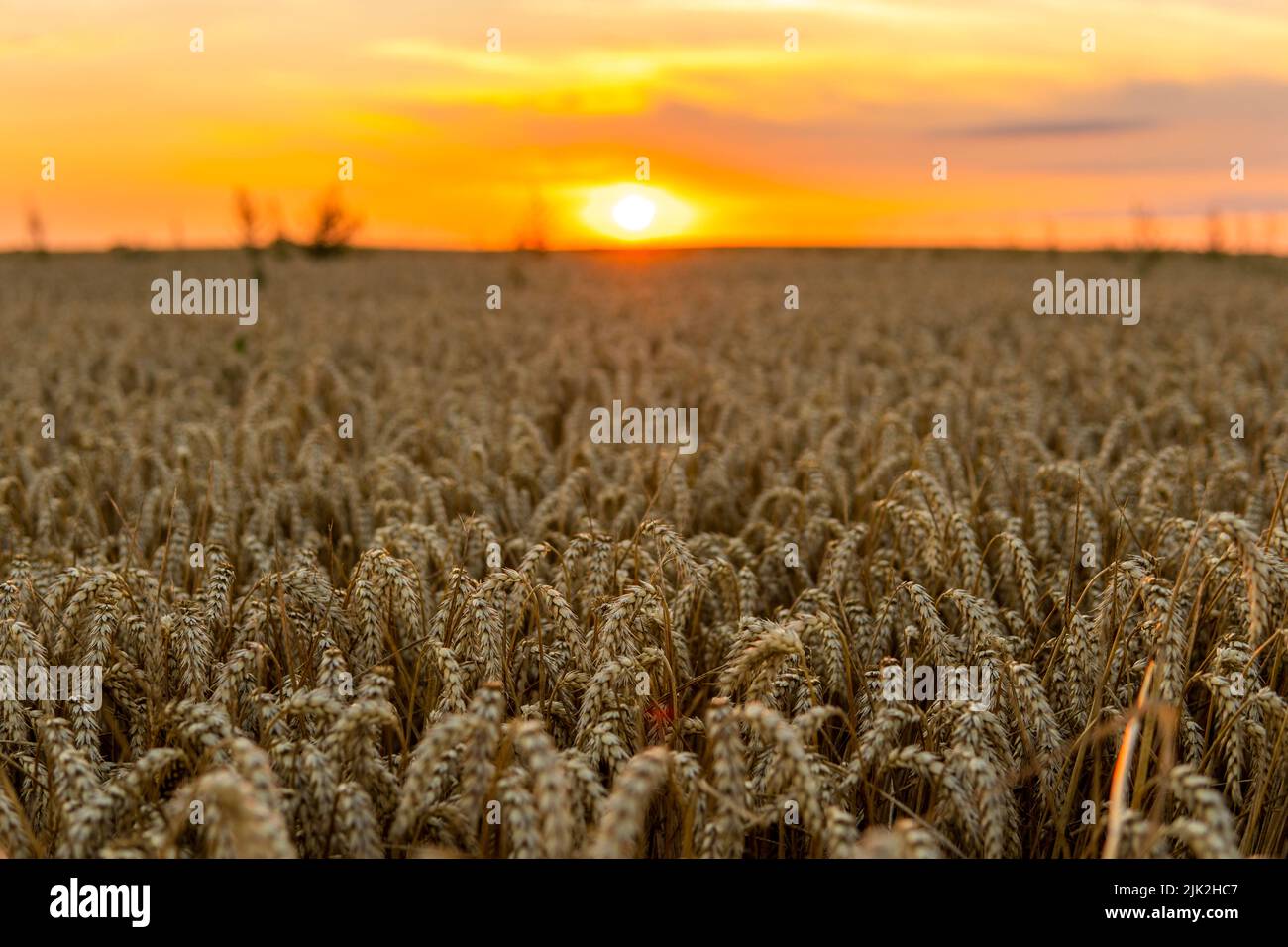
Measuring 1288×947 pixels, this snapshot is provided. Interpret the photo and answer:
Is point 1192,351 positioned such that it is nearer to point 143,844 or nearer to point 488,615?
point 488,615

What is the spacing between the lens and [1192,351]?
456 inches

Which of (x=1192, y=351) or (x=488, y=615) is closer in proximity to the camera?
(x=488, y=615)

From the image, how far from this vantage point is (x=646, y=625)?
3.65 meters

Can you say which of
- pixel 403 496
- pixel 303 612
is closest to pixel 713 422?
pixel 403 496

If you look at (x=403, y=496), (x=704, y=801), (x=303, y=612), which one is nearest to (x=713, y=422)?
(x=403, y=496)

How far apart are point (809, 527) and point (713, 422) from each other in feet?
13.7

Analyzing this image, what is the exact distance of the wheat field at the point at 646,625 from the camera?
101 inches

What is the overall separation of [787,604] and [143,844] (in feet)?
9.99

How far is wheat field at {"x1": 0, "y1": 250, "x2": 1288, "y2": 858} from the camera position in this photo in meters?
2.55
